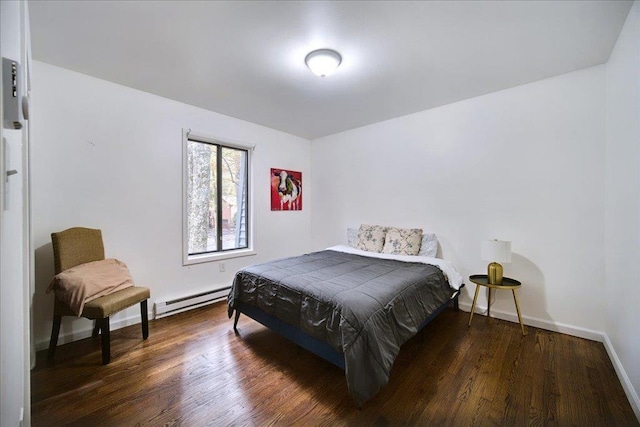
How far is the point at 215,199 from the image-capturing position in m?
3.57

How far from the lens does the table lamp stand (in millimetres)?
2457

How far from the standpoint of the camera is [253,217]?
3893 mm

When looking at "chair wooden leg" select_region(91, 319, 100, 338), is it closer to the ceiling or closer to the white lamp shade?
the ceiling

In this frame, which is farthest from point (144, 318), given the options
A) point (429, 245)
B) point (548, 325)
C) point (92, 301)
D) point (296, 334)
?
point (548, 325)

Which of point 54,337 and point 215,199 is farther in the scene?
point 215,199

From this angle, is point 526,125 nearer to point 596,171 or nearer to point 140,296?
point 596,171

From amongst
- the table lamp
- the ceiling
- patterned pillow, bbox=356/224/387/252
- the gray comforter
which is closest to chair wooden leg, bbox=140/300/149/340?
the gray comforter

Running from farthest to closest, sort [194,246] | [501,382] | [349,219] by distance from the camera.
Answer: [349,219], [194,246], [501,382]

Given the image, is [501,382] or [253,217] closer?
[501,382]

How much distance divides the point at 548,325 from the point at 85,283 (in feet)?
13.8

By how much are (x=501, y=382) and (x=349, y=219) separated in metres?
2.78

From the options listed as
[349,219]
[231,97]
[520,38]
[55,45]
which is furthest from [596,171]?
[55,45]

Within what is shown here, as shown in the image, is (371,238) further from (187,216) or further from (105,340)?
(105,340)

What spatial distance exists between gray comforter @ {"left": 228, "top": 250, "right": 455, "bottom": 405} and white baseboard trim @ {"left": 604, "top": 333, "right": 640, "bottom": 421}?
1.17 metres
